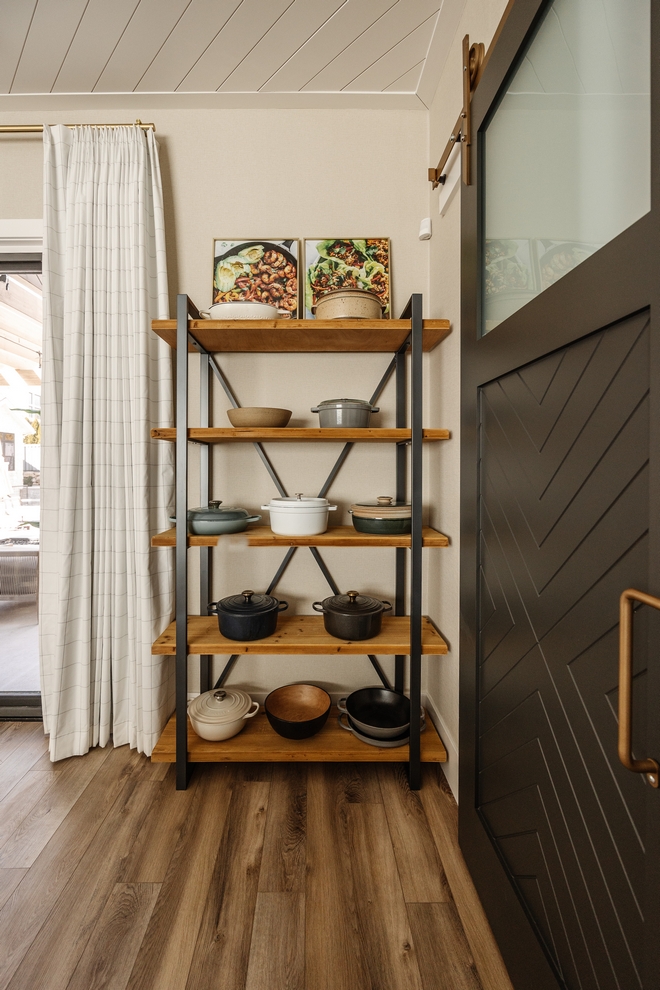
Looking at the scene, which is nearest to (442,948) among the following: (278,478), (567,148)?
(278,478)

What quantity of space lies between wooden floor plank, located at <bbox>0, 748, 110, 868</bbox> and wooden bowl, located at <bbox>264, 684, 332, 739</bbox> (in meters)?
0.74

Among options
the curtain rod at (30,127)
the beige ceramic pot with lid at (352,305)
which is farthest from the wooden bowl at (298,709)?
the curtain rod at (30,127)

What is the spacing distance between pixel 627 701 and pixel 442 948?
1.03 m

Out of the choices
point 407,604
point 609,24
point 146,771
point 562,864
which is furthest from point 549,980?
point 609,24

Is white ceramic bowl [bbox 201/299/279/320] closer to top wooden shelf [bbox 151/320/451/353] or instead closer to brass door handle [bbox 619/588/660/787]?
top wooden shelf [bbox 151/320/451/353]

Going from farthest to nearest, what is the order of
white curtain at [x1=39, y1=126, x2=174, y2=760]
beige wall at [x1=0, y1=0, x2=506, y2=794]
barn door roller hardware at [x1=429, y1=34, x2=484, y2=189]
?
beige wall at [x1=0, y1=0, x2=506, y2=794] → white curtain at [x1=39, y1=126, x2=174, y2=760] → barn door roller hardware at [x1=429, y1=34, x2=484, y2=189]

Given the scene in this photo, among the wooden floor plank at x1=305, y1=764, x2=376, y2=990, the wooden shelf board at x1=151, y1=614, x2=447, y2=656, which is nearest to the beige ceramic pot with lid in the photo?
the wooden shelf board at x1=151, y1=614, x2=447, y2=656

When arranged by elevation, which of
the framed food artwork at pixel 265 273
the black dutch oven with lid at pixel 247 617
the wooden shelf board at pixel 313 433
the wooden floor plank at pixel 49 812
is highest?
the framed food artwork at pixel 265 273

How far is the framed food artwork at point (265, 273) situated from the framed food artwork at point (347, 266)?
63 millimetres

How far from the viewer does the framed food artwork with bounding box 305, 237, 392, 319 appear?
2104 millimetres

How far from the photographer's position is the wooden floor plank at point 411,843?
1344 mm

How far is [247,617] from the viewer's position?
1.76 m

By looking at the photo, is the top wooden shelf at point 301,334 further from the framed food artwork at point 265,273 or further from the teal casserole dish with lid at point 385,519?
the teal casserole dish with lid at point 385,519

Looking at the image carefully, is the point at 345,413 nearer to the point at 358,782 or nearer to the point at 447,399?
the point at 447,399
